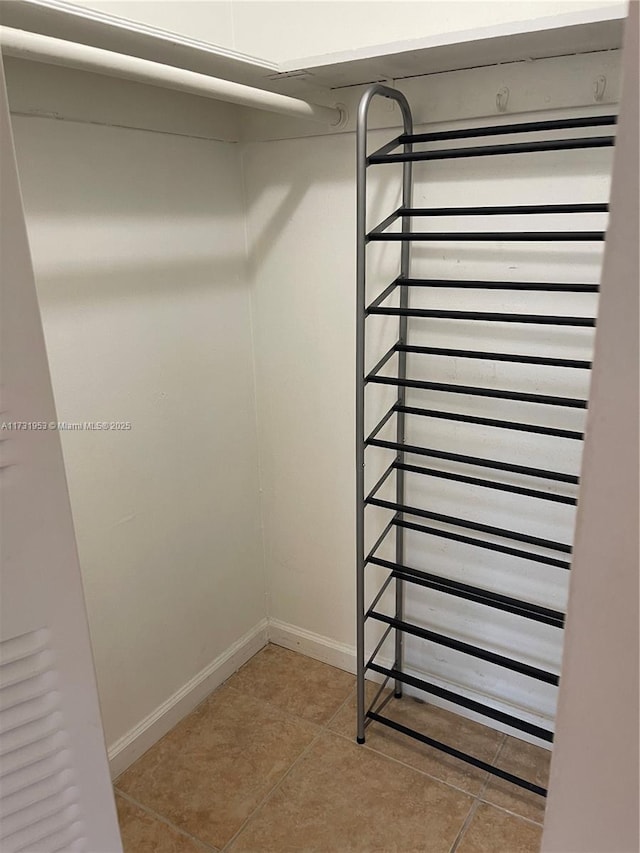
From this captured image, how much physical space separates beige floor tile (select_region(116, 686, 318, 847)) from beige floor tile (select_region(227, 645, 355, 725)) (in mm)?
42

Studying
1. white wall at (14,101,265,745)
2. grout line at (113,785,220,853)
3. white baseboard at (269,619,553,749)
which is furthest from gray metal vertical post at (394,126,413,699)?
grout line at (113,785,220,853)

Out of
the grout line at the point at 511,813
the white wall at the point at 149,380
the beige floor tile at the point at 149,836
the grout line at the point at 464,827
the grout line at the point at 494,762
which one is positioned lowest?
the beige floor tile at the point at 149,836

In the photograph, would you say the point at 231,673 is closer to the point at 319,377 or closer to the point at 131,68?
the point at 319,377

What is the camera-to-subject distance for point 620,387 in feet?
1.25

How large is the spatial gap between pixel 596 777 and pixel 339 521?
1.50 meters

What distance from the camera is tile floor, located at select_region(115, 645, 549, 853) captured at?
1516mm

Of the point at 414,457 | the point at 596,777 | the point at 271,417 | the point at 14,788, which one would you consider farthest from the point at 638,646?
the point at 271,417

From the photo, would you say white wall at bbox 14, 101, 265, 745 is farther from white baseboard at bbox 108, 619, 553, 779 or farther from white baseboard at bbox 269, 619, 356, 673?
white baseboard at bbox 269, 619, 356, 673

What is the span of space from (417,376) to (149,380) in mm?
681

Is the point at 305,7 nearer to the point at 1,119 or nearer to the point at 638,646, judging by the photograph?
the point at 1,119

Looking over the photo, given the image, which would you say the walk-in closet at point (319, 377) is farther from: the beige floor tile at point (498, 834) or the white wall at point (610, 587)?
the white wall at point (610, 587)

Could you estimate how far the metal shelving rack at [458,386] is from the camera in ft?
4.20

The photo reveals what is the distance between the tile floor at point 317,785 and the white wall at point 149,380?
0.18 metres

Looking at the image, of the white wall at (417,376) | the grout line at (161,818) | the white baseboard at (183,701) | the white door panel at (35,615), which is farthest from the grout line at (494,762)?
the white door panel at (35,615)
